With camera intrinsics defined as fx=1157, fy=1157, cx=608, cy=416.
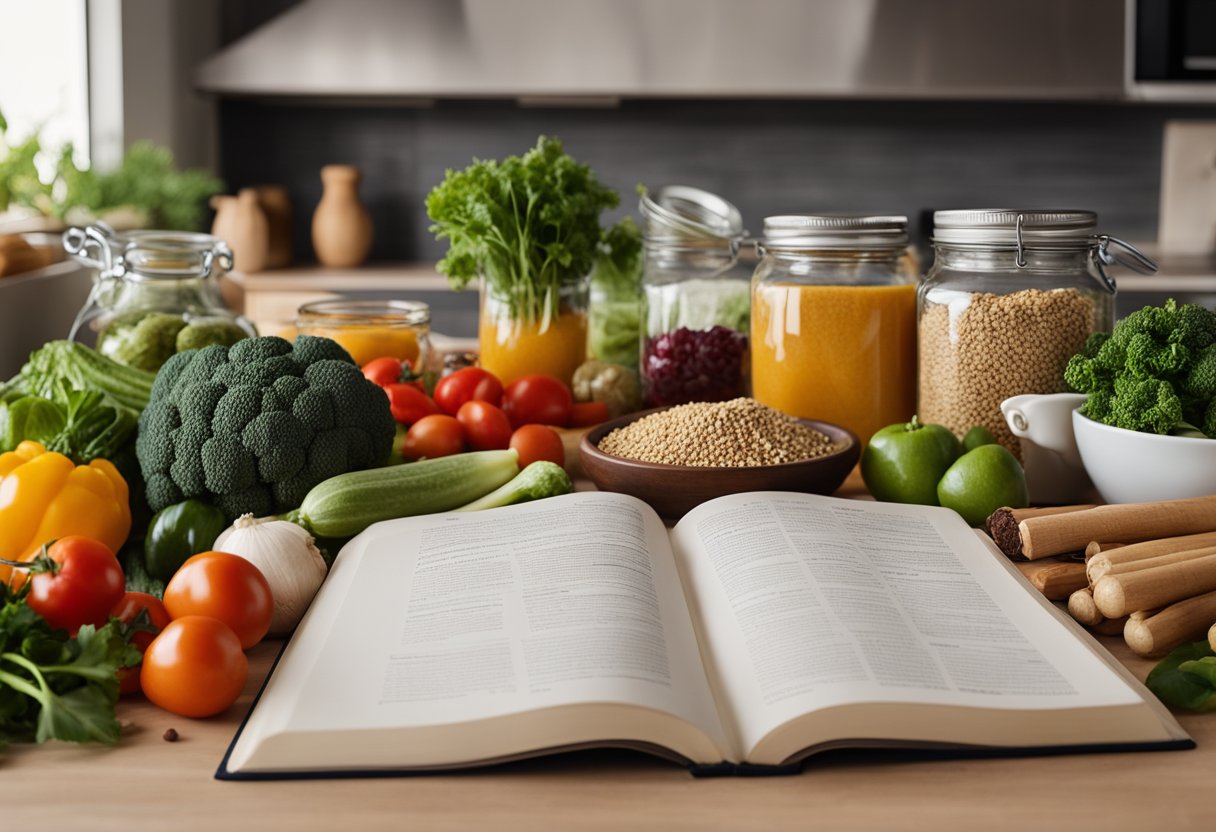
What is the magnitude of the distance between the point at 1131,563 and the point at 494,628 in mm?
473

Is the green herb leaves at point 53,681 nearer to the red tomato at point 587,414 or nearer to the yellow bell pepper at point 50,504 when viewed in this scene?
the yellow bell pepper at point 50,504

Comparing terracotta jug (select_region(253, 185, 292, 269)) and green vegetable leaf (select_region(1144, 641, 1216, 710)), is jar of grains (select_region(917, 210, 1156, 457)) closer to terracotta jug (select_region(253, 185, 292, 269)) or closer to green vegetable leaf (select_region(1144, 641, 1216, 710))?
green vegetable leaf (select_region(1144, 641, 1216, 710))

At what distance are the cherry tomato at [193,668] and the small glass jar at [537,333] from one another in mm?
915

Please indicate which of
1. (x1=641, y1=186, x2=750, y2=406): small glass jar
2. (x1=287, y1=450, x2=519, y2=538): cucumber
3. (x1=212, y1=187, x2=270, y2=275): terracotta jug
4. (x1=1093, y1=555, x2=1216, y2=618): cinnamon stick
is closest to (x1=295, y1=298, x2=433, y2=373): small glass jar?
(x1=641, y1=186, x2=750, y2=406): small glass jar

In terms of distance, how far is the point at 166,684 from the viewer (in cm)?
73

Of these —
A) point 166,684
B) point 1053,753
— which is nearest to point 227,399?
point 166,684

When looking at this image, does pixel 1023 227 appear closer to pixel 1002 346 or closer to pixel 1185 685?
pixel 1002 346

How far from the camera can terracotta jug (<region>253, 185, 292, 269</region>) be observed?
11.7 feet

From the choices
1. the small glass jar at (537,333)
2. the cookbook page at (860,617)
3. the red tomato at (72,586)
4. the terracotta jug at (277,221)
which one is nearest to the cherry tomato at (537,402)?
the small glass jar at (537,333)

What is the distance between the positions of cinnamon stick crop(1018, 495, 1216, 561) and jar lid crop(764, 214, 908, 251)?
0.47m

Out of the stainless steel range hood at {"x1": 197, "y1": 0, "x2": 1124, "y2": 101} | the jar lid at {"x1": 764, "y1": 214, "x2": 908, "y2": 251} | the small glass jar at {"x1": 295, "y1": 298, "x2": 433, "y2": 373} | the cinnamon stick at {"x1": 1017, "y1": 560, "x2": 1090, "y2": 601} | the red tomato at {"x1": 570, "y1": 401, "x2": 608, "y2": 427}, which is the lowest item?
the cinnamon stick at {"x1": 1017, "y1": 560, "x2": 1090, "y2": 601}

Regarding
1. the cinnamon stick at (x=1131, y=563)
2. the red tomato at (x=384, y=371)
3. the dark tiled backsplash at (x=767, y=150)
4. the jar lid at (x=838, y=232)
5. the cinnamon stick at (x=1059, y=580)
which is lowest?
the cinnamon stick at (x=1059, y=580)

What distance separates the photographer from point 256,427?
1091mm

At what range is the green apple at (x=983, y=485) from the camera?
3.59 feet
